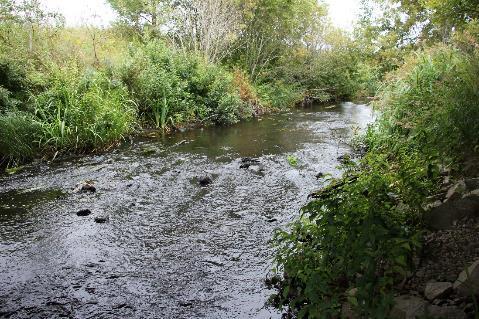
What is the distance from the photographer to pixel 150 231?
15.0 feet

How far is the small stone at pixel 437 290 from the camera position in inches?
85.2

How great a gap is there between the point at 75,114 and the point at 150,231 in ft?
16.1

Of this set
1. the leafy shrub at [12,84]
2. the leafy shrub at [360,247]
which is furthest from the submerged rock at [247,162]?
the leafy shrub at [12,84]

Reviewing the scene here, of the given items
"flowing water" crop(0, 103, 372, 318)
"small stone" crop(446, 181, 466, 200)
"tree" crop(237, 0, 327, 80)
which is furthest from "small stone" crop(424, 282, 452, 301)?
"tree" crop(237, 0, 327, 80)

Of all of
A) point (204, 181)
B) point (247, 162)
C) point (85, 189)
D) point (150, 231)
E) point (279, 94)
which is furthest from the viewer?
point (279, 94)

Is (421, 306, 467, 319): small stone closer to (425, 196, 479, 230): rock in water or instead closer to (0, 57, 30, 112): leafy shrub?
(425, 196, 479, 230): rock in water

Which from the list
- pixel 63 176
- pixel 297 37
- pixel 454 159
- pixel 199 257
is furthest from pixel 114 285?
pixel 297 37

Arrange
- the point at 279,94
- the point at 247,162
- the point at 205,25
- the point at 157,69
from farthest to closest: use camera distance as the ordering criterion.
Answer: the point at 279,94
the point at 205,25
the point at 157,69
the point at 247,162

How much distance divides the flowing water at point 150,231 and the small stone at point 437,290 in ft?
4.20

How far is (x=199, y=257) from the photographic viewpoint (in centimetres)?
393

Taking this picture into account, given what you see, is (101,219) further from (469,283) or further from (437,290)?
(469,283)

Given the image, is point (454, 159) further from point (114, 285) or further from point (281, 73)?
point (281, 73)

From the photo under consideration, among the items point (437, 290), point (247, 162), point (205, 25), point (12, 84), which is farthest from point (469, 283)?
point (205, 25)

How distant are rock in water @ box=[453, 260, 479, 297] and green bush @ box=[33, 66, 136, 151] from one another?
7.79 m
